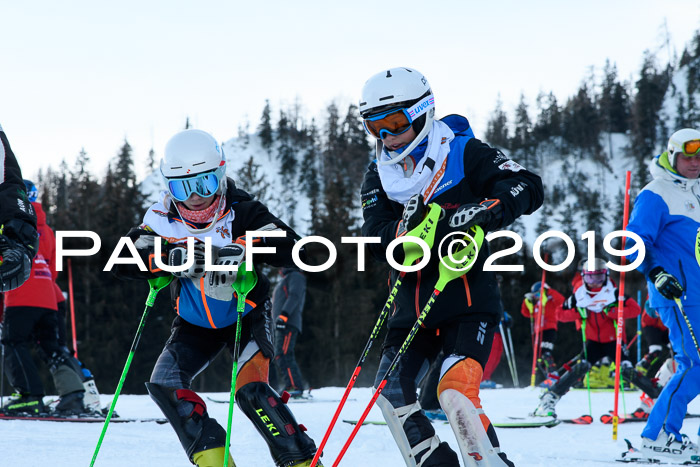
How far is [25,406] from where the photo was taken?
7.55 metres

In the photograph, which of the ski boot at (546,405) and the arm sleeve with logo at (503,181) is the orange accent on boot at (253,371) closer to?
the arm sleeve with logo at (503,181)

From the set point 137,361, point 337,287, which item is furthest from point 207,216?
point 337,287

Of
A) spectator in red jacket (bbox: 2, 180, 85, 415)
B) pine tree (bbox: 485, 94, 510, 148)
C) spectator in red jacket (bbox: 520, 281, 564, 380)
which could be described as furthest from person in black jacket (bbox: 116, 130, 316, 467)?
pine tree (bbox: 485, 94, 510, 148)

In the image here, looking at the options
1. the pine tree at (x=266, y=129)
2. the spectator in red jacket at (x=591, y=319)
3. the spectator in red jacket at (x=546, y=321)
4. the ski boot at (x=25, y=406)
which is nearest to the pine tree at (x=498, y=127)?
the pine tree at (x=266, y=129)

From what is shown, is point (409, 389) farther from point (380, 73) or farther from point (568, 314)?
point (568, 314)

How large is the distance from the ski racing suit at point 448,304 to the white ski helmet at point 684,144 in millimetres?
2740

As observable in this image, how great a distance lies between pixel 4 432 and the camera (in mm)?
6227

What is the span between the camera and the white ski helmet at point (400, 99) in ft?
11.6

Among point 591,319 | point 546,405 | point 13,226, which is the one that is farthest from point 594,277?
point 13,226

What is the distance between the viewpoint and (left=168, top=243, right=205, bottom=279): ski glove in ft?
12.4

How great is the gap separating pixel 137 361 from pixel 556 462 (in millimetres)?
25201

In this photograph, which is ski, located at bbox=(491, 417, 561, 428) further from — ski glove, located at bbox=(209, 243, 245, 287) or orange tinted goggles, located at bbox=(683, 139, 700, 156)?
ski glove, located at bbox=(209, 243, 245, 287)

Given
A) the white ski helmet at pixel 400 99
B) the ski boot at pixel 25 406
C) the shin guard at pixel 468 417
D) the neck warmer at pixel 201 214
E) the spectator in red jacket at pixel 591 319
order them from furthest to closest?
the spectator in red jacket at pixel 591 319
the ski boot at pixel 25 406
the neck warmer at pixel 201 214
the white ski helmet at pixel 400 99
the shin guard at pixel 468 417

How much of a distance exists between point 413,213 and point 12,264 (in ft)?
5.98
